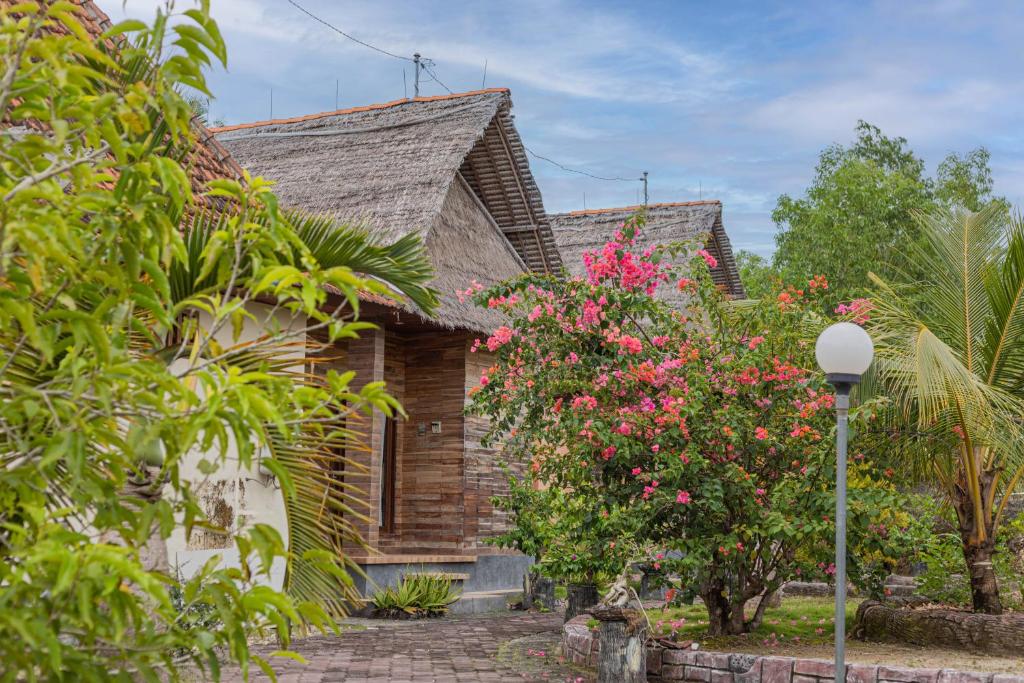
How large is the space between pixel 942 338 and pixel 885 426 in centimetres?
114

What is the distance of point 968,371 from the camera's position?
28.9ft

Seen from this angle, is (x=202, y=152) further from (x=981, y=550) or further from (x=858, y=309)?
(x=981, y=550)

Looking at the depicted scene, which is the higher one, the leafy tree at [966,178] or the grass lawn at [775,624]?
the leafy tree at [966,178]

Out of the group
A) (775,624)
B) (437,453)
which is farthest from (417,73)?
(775,624)

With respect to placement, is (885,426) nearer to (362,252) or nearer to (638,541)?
(638,541)

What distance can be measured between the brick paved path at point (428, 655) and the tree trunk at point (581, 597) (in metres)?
0.38

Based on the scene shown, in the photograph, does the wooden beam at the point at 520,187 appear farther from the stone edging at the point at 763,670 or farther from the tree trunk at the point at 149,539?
the tree trunk at the point at 149,539

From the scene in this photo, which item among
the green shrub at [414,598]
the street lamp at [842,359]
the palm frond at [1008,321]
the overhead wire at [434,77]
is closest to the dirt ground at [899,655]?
the street lamp at [842,359]

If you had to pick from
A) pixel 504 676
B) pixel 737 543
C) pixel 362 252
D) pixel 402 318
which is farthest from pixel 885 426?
pixel 402 318

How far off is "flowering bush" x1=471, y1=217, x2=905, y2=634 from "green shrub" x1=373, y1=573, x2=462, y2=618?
379 cm

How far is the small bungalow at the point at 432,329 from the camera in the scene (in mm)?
13836

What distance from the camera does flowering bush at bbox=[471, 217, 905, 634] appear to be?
850 centimetres

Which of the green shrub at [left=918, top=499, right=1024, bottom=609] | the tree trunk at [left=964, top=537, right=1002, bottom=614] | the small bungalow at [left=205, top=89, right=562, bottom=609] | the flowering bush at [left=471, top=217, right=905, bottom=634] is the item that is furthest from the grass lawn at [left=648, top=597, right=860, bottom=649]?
the small bungalow at [left=205, top=89, right=562, bottom=609]

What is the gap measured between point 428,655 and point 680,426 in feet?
10.5
